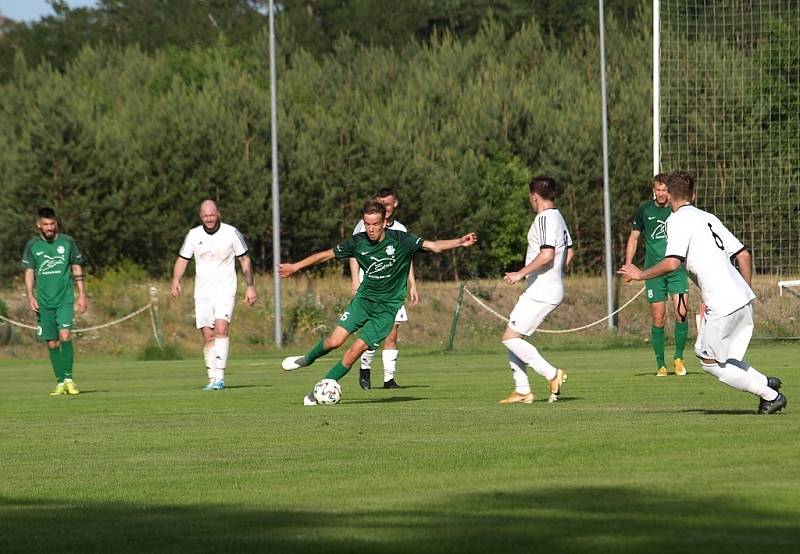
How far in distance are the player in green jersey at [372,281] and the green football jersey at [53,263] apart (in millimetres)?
4827

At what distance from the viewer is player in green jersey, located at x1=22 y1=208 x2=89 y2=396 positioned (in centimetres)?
1959

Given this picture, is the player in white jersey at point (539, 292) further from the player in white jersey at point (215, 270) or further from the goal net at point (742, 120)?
the goal net at point (742, 120)

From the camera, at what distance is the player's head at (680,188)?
40.2 ft

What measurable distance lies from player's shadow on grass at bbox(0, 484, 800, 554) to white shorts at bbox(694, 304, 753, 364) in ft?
13.0

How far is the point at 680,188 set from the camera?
40.2ft

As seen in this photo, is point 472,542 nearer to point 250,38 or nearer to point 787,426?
point 787,426

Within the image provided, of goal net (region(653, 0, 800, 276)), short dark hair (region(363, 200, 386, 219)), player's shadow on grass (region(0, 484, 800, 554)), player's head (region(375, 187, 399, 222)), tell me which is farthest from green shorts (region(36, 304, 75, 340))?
goal net (region(653, 0, 800, 276))

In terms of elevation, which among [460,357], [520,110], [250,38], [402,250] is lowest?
[460,357]

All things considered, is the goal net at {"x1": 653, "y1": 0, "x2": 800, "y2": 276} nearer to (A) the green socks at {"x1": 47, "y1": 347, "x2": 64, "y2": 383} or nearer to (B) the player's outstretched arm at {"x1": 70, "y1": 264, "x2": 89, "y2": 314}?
(B) the player's outstretched arm at {"x1": 70, "y1": 264, "x2": 89, "y2": 314}

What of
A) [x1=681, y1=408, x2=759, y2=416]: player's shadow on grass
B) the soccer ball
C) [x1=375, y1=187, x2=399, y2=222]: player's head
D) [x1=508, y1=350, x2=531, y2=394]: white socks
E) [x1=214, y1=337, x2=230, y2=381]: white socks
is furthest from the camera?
[x1=214, y1=337, x2=230, y2=381]: white socks

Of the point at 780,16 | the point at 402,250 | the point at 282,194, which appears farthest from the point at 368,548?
the point at 282,194

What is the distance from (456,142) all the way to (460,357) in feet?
104

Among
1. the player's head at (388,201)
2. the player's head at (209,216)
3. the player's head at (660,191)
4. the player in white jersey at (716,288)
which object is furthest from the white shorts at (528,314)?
the player's head at (209,216)

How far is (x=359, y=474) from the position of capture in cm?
927
